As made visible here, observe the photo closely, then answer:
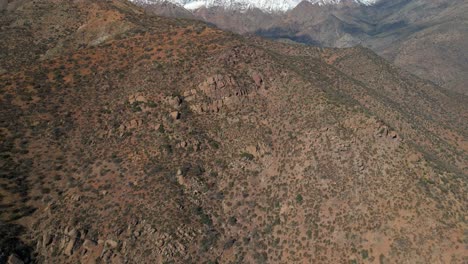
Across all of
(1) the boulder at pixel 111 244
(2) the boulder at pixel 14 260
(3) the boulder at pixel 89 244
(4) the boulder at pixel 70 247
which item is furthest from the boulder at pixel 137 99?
(2) the boulder at pixel 14 260

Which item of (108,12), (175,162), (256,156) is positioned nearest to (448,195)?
(256,156)

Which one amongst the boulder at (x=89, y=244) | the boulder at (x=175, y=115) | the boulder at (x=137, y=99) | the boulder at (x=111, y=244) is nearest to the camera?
the boulder at (x=89, y=244)

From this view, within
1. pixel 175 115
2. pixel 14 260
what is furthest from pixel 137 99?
pixel 14 260

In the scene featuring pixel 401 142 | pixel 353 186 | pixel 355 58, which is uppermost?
pixel 401 142

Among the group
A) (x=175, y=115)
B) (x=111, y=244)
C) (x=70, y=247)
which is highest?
(x=175, y=115)

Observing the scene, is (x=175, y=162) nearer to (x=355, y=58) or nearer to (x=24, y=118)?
(x=24, y=118)

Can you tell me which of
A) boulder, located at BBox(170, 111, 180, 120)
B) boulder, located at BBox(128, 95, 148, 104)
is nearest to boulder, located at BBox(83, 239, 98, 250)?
boulder, located at BBox(170, 111, 180, 120)

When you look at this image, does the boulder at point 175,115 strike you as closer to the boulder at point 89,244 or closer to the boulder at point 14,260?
the boulder at point 89,244

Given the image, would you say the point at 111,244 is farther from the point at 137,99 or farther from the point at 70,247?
the point at 137,99
